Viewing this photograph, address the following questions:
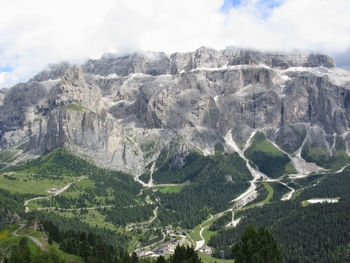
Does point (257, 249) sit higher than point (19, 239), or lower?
lower

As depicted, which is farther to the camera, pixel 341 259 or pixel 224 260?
pixel 224 260

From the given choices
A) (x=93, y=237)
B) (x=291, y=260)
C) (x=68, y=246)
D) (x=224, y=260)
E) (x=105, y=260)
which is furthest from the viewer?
(x=224, y=260)

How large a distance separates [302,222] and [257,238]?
104m

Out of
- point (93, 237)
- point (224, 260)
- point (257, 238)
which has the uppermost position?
point (257, 238)

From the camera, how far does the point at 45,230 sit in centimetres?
13075

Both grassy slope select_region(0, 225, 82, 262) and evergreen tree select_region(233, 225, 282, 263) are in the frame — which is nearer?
evergreen tree select_region(233, 225, 282, 263)

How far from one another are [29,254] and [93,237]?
152ft

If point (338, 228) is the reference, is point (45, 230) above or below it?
above

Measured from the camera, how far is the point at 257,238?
95688 millimetres

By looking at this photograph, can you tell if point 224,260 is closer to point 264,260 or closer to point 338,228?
point 338,228

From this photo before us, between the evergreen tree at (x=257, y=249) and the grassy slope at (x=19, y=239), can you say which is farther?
the grassy slope at (x=19, y=239)

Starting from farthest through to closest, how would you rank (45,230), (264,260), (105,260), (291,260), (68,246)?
(291,260), (45,230), (68,246), (105,260), (264,260)

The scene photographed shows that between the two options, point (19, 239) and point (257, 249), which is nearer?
point (257, 249)

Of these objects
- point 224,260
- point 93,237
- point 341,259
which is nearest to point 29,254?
point 93,237
